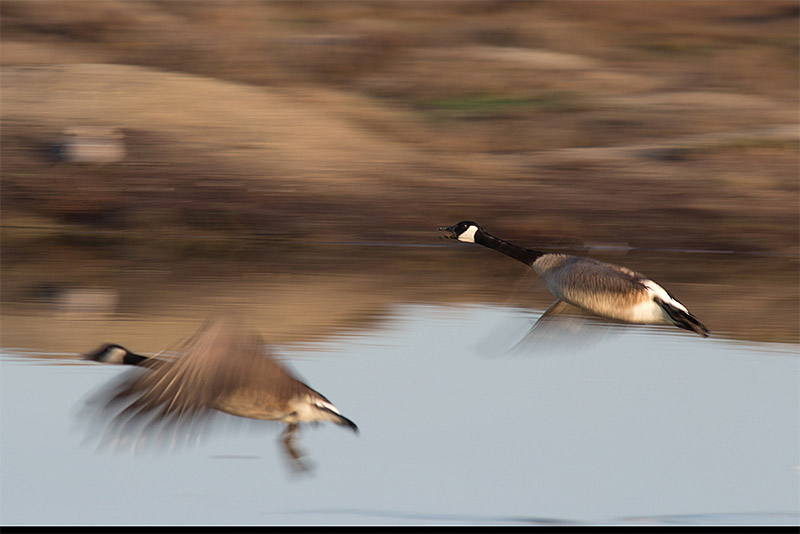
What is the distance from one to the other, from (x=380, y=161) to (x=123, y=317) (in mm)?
5289

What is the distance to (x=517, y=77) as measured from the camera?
52.2 ft

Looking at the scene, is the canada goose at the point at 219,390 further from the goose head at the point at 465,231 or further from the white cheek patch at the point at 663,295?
the goose head at the point at 465,231

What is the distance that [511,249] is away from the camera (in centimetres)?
633

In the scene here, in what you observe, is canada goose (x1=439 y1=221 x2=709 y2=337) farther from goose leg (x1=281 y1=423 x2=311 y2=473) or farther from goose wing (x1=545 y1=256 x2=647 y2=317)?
goose leg (x1=281 y1=423 x2=311 y2=473)

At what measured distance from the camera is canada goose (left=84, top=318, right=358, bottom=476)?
3.62 meters

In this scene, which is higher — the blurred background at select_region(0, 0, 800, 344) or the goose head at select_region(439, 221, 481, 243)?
the blurred background at select_region(0, 0, 800, 344)

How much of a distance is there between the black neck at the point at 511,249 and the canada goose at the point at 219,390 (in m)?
2.15

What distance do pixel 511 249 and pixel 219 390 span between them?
2894 mm

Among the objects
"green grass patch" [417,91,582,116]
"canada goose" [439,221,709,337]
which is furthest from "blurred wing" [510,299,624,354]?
"green grass patch" [417,91,582,116]

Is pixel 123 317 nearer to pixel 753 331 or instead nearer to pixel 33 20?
pixel 753 331

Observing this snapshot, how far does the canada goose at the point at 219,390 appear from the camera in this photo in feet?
11.9

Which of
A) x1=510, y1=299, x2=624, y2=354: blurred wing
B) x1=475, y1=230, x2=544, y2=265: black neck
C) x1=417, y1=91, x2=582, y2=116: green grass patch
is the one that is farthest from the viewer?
x1=417, y1=91, x2=582, y2=116: green grass patch

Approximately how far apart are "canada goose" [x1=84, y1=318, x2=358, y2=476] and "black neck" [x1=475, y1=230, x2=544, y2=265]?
2154mm

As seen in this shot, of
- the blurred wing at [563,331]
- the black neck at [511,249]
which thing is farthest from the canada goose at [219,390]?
the black neck at [511,249]
